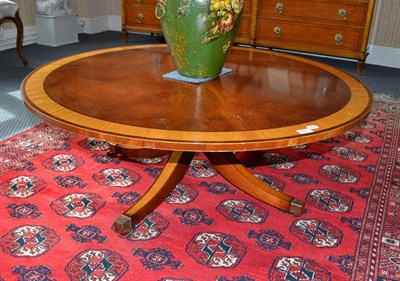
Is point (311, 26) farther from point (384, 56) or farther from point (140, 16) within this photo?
point (140, 16)

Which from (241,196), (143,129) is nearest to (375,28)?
(241,196)

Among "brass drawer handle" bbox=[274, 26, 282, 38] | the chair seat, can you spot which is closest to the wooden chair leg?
the chair seat

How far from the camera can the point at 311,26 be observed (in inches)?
149

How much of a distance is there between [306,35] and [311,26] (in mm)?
85

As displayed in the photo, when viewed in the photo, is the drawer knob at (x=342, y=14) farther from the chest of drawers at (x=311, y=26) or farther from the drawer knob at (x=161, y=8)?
the drawer knob at (x=161, y=8)

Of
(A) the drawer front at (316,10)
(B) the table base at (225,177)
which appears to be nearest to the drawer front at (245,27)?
(A) the drawer front at (316,10)

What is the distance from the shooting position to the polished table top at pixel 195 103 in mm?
1208

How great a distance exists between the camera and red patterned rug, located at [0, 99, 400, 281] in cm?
145

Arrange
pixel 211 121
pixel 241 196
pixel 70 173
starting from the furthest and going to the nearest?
pixel 70 173 → pixel 241 196 → pixel 211 121

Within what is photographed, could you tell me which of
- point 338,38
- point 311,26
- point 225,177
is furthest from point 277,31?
point 225,177

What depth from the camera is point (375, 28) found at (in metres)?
4.15

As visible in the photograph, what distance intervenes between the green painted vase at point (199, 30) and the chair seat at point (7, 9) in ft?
7.83

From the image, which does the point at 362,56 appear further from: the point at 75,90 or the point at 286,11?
the point at 75,90

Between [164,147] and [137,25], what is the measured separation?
3.54 meters
